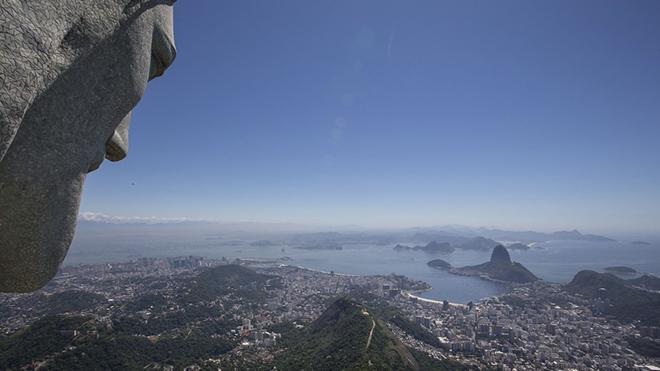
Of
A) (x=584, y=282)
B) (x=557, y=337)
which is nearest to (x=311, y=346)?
(x=557, y=337)

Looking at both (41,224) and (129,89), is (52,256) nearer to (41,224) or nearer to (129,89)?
(41,224)

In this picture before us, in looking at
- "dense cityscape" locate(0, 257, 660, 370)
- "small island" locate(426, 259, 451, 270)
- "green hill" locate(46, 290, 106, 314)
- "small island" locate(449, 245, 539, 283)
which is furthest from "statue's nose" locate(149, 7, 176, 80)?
"small island" locate(426, 259, 451, 270)

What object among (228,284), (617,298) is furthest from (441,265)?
(228,284)

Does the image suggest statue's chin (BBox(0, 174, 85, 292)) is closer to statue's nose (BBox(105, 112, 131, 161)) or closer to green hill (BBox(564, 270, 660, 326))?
statue's nose (BBox(105, 112, 131, 161))

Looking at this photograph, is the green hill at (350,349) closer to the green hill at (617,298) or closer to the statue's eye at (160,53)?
the statue's eye at (160,53)

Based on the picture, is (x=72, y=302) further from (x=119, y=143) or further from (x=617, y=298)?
(x=617, y=298)

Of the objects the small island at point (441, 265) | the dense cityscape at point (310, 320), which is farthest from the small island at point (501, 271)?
the dense cityscape at point (310, 320)
